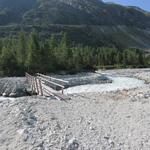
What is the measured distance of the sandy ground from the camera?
1163cm

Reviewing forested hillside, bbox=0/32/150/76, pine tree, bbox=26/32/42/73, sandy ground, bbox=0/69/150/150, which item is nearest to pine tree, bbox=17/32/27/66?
forested hillside, bbox=0/32/150/76

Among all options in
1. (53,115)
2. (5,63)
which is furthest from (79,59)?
(53,115)

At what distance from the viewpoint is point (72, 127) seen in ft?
44.7

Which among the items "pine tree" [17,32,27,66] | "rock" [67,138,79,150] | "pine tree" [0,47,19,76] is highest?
"pine tree" [17,32,27,66]

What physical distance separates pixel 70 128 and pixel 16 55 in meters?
79.2

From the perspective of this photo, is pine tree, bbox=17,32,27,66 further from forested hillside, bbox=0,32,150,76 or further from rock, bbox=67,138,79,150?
rock, bbox=67,138,79,150

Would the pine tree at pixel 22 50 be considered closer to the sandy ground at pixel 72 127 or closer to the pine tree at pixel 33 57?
the pine tree at pixel 33 57

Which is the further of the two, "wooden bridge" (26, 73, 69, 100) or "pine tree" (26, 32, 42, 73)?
"pine tree" (26, 32, 42, 73)

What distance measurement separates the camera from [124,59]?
140500 millimetres

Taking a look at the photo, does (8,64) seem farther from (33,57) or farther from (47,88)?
(47,88)

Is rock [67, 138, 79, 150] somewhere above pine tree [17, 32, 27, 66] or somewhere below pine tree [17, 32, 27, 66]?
below

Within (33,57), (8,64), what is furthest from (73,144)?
(33,57)

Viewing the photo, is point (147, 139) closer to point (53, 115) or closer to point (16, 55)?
point (53, 115)

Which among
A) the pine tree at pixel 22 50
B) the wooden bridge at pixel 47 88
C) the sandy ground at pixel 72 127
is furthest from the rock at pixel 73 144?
the pine tree at pixel 22 50
